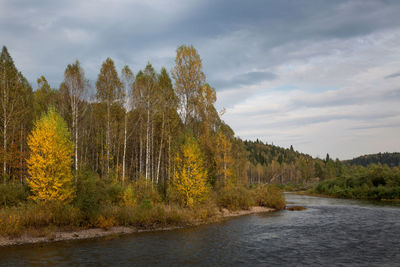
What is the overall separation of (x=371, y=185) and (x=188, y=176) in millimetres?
57073

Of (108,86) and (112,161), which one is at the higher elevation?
(108,86)

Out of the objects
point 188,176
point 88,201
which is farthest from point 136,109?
point 88,201

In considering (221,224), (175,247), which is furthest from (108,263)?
(221,224)

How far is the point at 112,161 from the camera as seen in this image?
174 ft

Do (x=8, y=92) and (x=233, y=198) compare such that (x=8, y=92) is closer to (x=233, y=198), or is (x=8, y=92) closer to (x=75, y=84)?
(x=75, y=84)

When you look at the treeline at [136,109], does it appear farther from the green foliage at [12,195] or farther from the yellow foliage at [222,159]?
the green foliage at [12,195]

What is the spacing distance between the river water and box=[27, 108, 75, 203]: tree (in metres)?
5.98

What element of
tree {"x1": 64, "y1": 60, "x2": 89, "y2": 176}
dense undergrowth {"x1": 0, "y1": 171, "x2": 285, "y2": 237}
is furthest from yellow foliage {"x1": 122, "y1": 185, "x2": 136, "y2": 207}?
tree {"x1": 64, "y1": 60, "x2": 89, "y2": 176}

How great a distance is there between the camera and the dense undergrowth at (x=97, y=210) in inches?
984

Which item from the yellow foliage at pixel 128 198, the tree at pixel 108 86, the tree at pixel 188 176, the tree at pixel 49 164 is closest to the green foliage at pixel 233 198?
the tree at pixel 188 176

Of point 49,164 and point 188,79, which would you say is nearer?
point 49,164

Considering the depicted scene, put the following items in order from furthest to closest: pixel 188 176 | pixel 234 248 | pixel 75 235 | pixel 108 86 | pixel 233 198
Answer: pixel 233 198
pixel 108 86
pixel 188 176
pixel 75 235
pixel 234 248

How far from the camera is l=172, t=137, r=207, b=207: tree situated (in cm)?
3500

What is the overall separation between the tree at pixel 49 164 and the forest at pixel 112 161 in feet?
0.31
